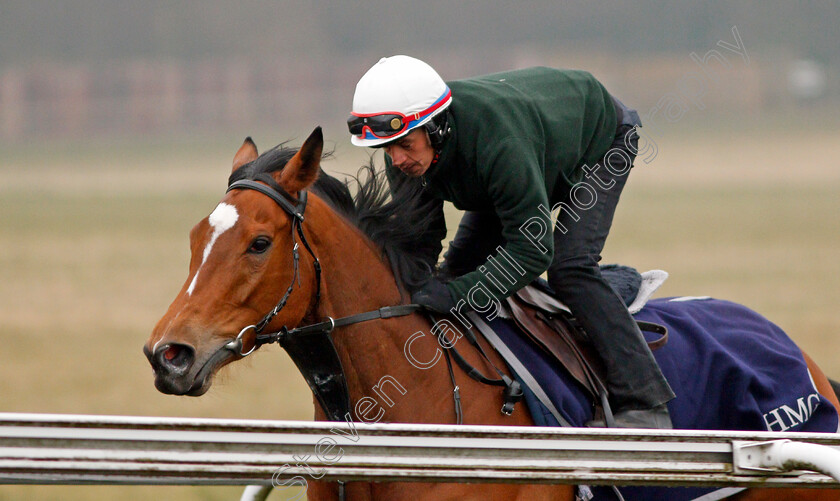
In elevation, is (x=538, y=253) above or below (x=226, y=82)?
above

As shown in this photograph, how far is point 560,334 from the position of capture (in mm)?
3570

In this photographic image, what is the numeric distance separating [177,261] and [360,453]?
17554mm

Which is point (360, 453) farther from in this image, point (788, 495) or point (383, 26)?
point (383, 26)

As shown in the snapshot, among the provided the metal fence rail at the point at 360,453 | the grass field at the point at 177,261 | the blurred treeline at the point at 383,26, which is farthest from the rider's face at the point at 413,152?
the blurred treeline at the point at 383,26

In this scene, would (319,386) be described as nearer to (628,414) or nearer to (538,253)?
(538,253)

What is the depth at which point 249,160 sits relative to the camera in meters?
3.36

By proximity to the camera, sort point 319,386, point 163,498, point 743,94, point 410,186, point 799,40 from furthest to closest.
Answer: point 799,40, point 743,94, point 163,498, point 410,186, point 319,386

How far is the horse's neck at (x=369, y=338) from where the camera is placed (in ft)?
10.5

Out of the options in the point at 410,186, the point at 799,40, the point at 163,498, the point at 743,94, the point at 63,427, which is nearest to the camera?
the point at 63,427

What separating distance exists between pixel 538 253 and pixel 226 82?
69828mm

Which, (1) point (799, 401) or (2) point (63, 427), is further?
(1) point (799, 401)

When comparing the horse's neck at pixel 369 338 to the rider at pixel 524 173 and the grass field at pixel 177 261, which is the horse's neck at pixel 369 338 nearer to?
the rider at pixel 524 173

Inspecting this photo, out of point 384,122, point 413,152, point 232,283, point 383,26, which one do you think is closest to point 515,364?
point 413,152

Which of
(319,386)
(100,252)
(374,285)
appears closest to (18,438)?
(319,386)
